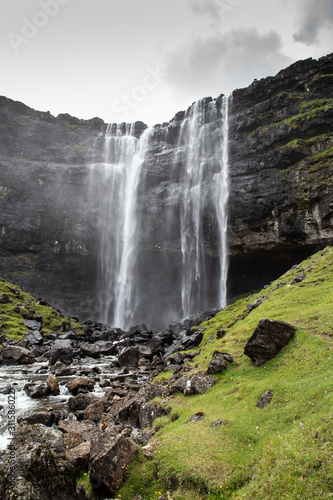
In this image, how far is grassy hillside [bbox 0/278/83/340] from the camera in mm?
43594

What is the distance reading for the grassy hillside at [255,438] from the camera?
6.48 m

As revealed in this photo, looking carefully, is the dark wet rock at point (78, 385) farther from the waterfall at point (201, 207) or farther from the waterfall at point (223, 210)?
the waterfall at point (201, 207)

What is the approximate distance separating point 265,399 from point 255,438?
2.16 m

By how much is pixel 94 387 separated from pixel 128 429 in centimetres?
958

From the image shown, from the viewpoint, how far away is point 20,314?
50.9 m

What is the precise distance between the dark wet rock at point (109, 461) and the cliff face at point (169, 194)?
161ft

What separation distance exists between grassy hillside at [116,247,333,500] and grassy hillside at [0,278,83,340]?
3625 cm

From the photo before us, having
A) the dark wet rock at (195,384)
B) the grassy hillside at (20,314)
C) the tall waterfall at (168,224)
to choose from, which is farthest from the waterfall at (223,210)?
the dark wet rock at (195,384)

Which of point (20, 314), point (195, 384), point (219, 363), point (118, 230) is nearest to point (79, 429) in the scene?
point (195, 384)

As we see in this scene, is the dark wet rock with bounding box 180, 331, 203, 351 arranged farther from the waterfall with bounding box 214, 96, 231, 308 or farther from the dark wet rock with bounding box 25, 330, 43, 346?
the waterfall with bounding box 214, 96, 231, 308

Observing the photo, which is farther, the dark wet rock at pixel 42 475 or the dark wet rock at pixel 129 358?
the dark wet rock at pixel 129 358

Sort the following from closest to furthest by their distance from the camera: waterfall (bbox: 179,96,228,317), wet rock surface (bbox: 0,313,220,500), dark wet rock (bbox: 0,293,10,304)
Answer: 1. wet rock surface (bbox: 0,313,220,500)
2. dark wet rock (bbox: 0,293,10,304)
3. waterfall (bbox: 179,96,228,317)

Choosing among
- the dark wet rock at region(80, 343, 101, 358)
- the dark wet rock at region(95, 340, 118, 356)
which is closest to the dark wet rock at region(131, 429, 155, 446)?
the dark wet rock at region(80, 343, 101, 358)

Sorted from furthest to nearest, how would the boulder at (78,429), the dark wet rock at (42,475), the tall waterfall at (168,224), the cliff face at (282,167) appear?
the tall waterfall at (168,224)
the cliff face at (282,167)
the boulder at (78,429)
the dark wet rock at (42,475)
